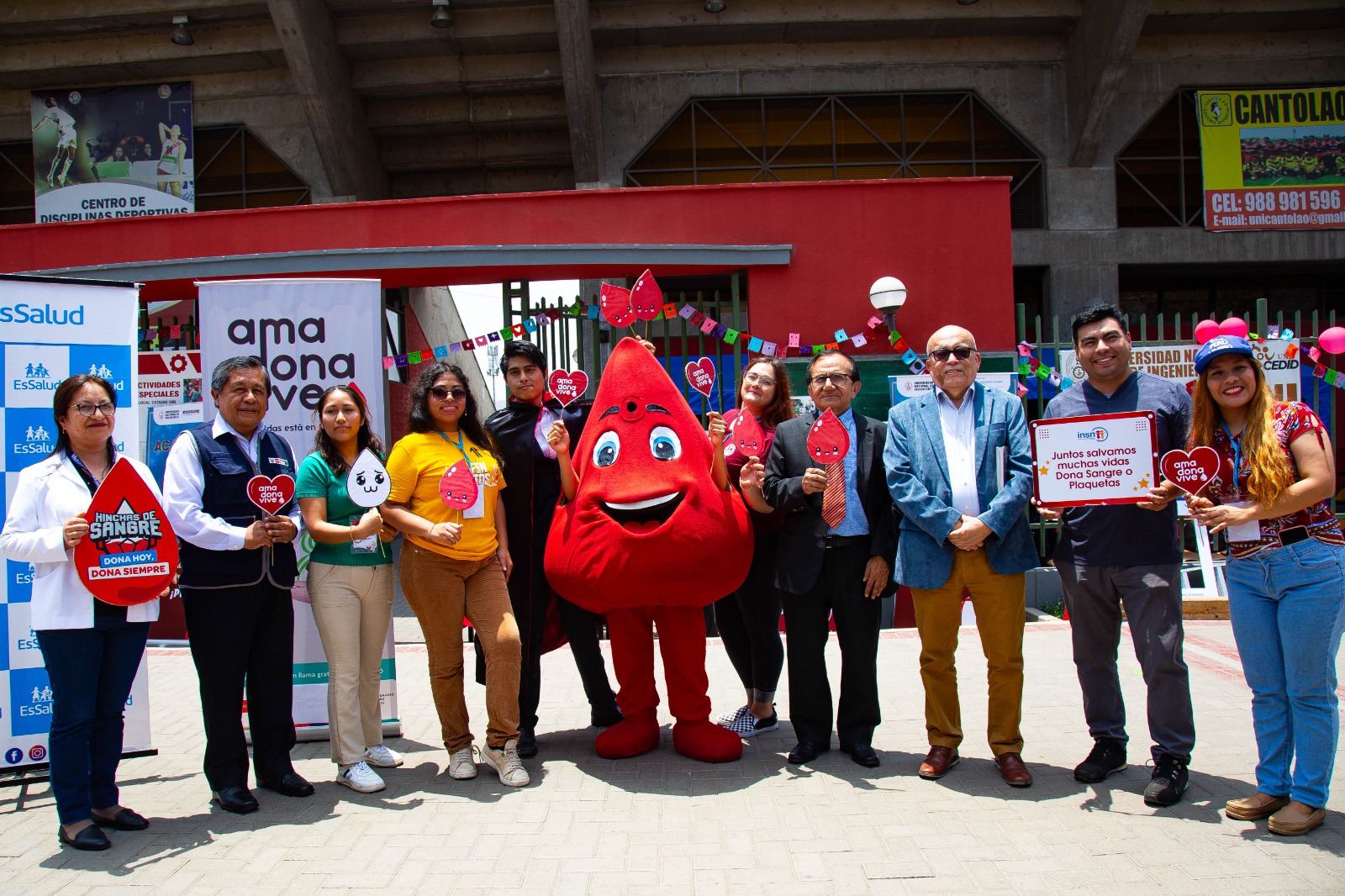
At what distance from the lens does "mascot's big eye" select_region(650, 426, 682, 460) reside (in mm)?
3955

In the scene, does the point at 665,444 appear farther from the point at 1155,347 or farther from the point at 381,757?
the point at 1155,347

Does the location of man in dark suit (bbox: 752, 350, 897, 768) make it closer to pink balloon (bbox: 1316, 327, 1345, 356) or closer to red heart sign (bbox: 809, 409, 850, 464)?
red heart sign (bbox: 809, 409, 850, 464)

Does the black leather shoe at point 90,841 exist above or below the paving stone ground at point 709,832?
above

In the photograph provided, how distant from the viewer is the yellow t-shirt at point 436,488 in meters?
4.02

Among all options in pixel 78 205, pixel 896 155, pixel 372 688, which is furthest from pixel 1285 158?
pixel 78 205

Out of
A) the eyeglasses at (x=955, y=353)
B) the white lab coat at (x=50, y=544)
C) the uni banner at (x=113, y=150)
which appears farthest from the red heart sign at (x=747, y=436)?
the uni banner at (x=113, y=150)

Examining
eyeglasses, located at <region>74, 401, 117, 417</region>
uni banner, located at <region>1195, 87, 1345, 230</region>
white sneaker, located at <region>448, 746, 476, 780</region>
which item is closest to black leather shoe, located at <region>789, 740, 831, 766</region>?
white sneaker, located at <region>448, 746, 476, 780</region>

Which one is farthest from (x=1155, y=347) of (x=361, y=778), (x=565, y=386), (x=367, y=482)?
(x=361, y=778)

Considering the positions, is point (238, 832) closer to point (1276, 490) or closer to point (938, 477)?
point (938, 477)

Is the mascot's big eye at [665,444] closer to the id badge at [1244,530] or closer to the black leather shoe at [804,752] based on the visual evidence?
the black leather shoe at [804,752]

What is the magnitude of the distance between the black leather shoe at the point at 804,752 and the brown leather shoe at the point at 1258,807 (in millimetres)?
1608

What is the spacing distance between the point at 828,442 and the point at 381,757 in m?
2.52

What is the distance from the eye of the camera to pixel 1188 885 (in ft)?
9.41

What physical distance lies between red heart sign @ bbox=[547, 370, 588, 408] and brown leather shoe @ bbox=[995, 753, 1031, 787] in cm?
244
